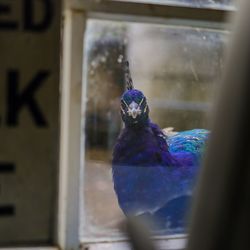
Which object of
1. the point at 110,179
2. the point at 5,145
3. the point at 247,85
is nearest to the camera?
the point at 247,85

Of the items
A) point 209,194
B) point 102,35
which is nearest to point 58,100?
point 102,35

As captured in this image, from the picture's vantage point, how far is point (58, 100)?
1.60m

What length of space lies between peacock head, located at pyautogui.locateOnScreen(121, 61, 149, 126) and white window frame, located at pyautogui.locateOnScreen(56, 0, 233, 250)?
114mm

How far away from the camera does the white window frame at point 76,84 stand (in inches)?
62.1

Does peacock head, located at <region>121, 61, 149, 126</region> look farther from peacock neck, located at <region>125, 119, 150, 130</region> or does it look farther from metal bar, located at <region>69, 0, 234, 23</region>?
metal bar, located at <region>69, 0, 234, 23</region>

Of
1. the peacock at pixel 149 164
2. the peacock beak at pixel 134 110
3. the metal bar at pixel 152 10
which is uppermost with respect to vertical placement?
the metal bar at pixel 152 10

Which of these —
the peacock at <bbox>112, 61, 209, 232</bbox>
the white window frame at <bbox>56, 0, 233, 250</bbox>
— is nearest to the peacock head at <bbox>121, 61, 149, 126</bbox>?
the peacock at <bbox>112, 61, 209, 232</bbox>

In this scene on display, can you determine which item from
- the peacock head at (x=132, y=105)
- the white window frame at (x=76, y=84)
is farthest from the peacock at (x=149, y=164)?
the white window frame at (x=76, y=84)

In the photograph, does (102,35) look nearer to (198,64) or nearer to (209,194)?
(198,64)

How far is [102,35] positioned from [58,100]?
215mm

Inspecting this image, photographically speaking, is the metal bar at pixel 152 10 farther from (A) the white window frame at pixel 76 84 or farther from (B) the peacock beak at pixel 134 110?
(B) the peacock beak at pixel 134 110

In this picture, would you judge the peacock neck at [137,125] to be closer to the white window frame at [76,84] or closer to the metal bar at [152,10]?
the white window frame at [76,84]

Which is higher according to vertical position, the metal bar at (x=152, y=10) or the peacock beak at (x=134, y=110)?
the metal bar at (x=152, y=10)

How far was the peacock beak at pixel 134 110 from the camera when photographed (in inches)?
64.1
